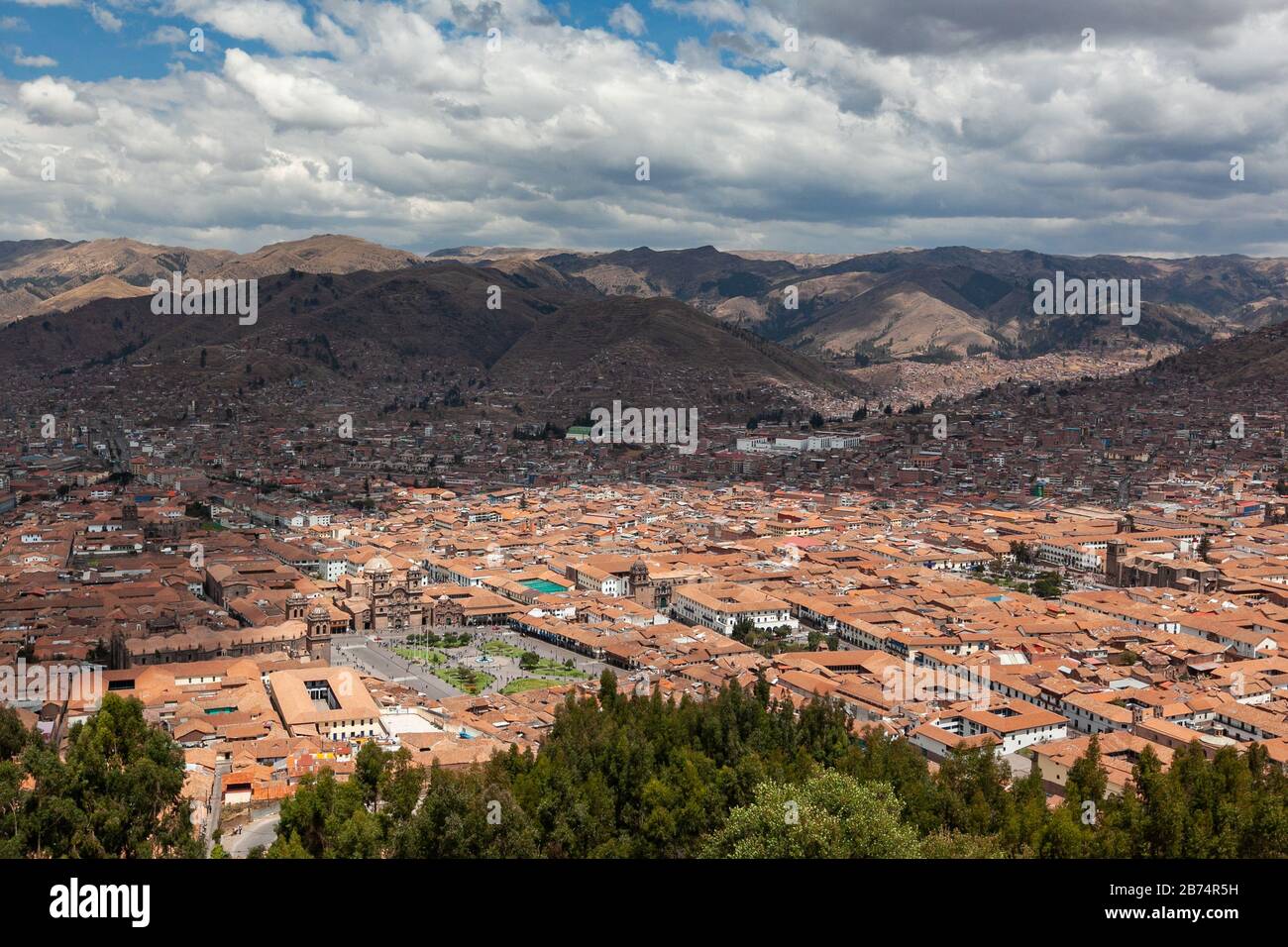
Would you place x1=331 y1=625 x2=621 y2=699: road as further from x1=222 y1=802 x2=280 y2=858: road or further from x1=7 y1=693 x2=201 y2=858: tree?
x1=7 y1=693 x2=201 y2=858: tree

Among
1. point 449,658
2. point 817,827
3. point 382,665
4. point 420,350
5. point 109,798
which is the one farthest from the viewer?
point 420,350

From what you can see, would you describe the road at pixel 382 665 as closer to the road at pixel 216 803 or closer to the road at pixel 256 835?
the road at pixel 216 803

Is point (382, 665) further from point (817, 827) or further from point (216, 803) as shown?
point (817, 827)

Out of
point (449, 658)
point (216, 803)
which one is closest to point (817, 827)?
point (216, 803)

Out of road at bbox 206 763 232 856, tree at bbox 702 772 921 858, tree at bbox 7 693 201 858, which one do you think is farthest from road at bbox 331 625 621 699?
tree at bbox 702 772 921 858

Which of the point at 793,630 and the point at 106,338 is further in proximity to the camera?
the point at 106,338

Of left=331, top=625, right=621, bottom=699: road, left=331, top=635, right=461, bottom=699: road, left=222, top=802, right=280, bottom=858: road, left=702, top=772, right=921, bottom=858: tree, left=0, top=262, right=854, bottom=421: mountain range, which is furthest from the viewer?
left=0, top=262, right=854, bottom=421: mountain range

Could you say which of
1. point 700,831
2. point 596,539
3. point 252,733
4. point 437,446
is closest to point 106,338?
point 437,446
